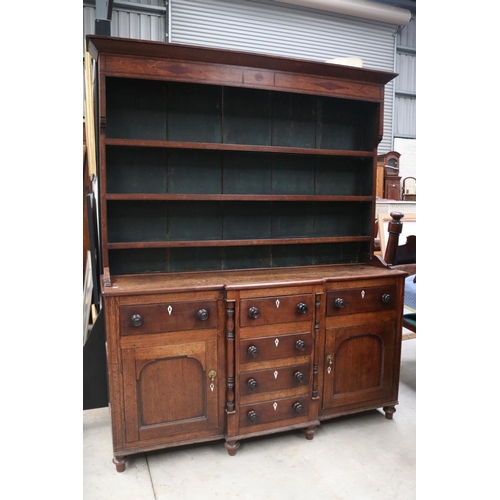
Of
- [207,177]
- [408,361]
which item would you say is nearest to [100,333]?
[207,177]

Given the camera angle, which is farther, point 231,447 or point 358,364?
point 358,364

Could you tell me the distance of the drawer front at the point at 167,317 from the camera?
1.85 m

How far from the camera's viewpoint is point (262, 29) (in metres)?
6.02

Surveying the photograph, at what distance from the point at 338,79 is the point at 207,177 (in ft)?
3.01

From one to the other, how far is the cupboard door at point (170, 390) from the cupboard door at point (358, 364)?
2.09ft

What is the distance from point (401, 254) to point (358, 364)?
88 cm

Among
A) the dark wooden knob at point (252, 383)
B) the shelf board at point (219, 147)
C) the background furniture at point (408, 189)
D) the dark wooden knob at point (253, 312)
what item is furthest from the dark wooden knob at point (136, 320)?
the background furniture at point (408, 189)

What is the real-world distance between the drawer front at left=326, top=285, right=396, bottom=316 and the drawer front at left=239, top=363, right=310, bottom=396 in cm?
34

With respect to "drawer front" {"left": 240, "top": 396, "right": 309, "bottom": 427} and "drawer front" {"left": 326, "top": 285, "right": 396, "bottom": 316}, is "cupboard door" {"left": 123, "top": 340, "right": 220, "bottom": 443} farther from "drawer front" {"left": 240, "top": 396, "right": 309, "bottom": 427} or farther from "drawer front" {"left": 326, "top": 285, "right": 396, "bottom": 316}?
"drawer front" {"left": 326, "top": 285, "right": 396, "bottom": 316}

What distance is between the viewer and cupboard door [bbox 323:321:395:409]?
2195 mm

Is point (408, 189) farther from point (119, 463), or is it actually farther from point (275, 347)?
point (119, 463)

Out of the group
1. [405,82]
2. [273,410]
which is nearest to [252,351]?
[273,410]

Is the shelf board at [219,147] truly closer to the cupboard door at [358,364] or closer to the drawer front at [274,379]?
the cupboard door at [358,364]

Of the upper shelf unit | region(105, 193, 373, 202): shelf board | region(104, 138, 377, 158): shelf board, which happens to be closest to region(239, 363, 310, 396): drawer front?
the upper shelf unit
